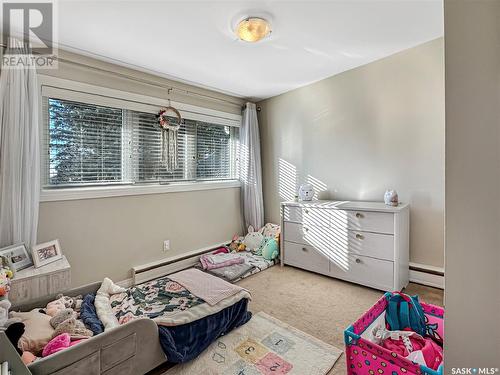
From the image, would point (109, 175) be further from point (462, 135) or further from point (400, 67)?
point (400, 67)

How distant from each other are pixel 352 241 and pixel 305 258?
635 mm

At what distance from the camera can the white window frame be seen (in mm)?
2232

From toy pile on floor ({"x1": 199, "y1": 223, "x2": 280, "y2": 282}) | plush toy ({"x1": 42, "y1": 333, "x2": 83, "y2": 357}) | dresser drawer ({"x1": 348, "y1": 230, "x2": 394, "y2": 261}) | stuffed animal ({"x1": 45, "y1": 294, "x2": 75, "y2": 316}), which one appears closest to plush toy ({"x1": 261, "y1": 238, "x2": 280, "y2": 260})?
toy pile on floor ({"x1": 199, "y1": 223, "x2": 280, "y2": 282})

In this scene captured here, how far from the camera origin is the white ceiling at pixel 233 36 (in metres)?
1.82

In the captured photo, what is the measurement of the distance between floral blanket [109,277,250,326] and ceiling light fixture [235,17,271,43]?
2.07 metres

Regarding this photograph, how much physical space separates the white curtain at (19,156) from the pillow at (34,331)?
2.21 feet

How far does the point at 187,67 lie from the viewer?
9.09ft

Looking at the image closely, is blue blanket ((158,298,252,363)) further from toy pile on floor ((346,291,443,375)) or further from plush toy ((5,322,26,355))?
toy pile on floor ((346,291,443,375))

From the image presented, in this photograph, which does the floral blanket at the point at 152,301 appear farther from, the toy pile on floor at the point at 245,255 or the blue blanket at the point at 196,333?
the toy pile on floor at the point at 245,255

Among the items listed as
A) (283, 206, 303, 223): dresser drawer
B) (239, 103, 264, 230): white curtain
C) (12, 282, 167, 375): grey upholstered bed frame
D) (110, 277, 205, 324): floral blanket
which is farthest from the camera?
(239, 103, 264, 230): white curtain

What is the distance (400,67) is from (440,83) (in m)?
0.43

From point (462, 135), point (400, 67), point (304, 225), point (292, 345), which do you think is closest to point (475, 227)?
point (462, 135)

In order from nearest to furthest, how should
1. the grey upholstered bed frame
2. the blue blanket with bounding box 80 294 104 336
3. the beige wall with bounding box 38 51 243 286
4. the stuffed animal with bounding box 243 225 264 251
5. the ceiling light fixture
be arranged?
the grey upholstered bed frame, the blue blanket with bounding box 80 294 104 336, the ceiling light fixture, the beige wall with bounding box 38 51 243 286, the stuffed animal with bounding box 243 225 264 251

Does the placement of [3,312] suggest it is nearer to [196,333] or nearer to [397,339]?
[196,333]
